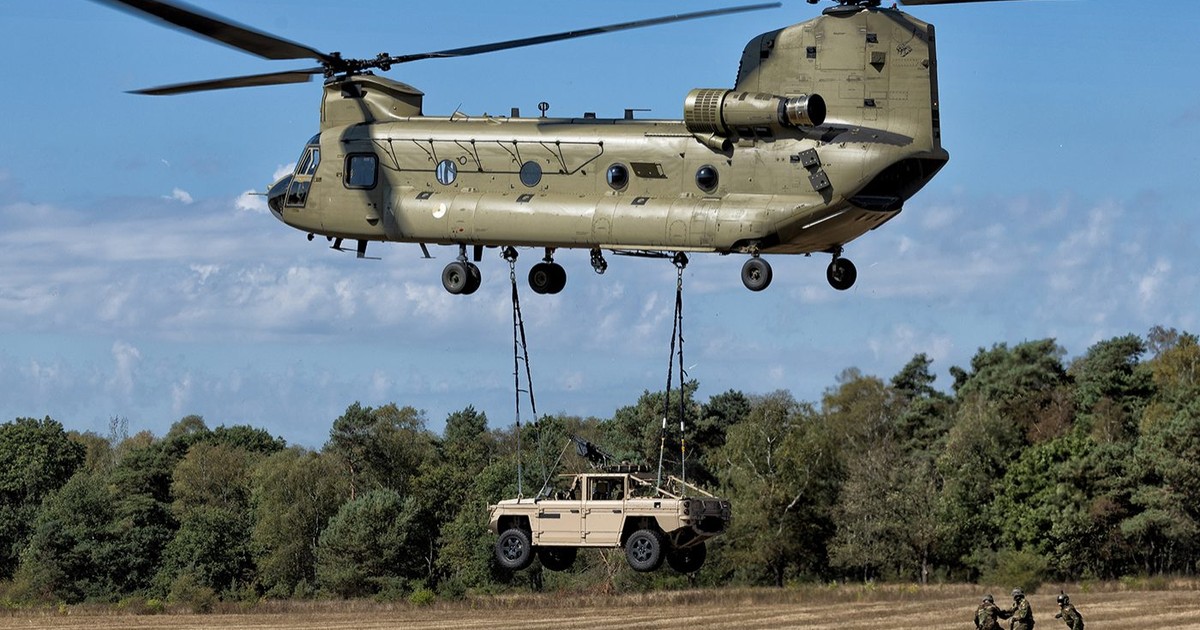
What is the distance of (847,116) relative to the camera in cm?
3192

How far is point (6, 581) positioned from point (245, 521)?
12.5 meters

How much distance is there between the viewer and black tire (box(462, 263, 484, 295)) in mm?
34469

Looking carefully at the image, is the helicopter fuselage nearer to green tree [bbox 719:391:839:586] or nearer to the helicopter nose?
the helicopter nose

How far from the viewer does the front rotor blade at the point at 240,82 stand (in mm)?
34750

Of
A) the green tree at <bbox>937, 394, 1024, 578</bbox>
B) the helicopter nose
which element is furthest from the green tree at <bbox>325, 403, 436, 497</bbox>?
the helicopter nose

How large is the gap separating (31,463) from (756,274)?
81.9m

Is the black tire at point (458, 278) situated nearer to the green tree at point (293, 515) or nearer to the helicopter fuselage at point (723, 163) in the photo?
the helicopter fuselage at point (723, 163)

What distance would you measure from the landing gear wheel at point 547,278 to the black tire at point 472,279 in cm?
120

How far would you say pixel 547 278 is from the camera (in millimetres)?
35188

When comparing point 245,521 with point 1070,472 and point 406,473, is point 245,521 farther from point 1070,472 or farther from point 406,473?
point 1070,472

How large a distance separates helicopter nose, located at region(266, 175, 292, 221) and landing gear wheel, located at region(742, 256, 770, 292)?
10.2m

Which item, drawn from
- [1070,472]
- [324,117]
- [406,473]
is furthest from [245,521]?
[324,117]

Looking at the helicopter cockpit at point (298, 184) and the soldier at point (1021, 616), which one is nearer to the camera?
the soldier at point (1021, 616)

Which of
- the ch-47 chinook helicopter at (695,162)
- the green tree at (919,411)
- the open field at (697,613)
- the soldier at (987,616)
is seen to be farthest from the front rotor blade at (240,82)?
the green tree at (919,411)
